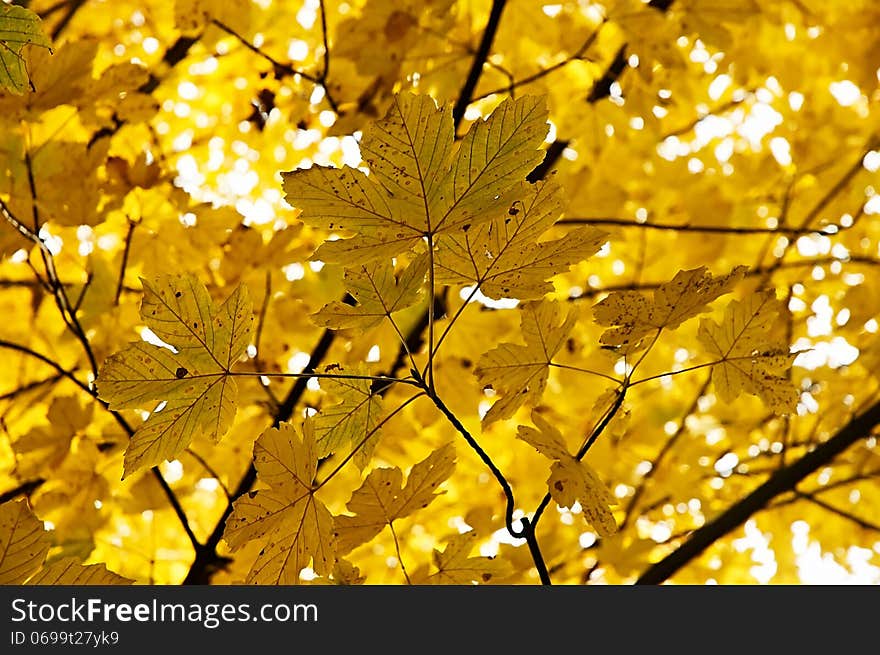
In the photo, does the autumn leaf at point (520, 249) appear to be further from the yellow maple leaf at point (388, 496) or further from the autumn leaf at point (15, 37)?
the autumn leaf at point (15, 37)

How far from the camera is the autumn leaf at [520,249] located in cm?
53

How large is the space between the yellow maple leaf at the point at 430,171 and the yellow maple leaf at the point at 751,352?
0.26m

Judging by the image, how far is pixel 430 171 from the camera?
0.49 m

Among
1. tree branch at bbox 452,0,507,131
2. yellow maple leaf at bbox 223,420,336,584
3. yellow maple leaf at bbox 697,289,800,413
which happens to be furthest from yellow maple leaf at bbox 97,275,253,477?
tree branch at bbox 452,0,507,131

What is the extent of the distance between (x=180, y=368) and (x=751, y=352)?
473 mm

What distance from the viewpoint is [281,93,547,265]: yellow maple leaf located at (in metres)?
0.48

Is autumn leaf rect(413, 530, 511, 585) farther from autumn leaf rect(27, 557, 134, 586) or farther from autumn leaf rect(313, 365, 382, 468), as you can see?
autumn leaf rect(27, 557, 134, 586)

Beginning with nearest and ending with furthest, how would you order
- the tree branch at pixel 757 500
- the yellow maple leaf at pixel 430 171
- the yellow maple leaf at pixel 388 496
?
the yellow maple leaf at pixel 430 171, the yellow maple leaf at pixel 388 496, the tree branch at pixel 757 500

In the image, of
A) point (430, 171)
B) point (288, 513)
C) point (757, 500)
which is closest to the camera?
point (430, 171)

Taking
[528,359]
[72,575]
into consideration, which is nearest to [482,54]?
Answer: [528,359]

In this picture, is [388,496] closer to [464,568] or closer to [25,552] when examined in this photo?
[464,568]

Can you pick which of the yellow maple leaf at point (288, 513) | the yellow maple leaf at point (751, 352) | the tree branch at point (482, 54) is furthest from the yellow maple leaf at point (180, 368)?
the tree branch at point (482, 54)

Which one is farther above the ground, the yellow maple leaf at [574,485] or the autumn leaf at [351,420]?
the autumn leaf at [351,420]

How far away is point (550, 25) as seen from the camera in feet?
4.12
